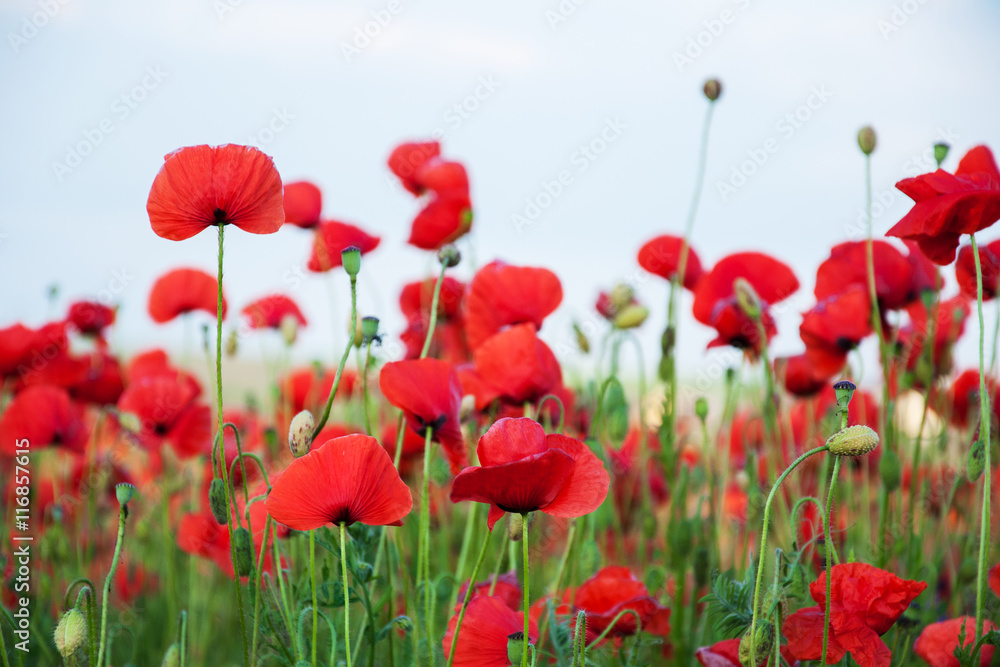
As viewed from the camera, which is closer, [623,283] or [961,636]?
[961,636]

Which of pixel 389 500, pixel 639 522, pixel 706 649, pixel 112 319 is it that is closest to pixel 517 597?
pixel 706 649

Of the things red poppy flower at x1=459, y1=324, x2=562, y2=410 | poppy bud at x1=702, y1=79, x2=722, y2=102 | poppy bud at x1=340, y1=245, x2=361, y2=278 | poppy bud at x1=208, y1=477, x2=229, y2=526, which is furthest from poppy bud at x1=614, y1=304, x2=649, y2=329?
poppy bud at x1=208, y1=477, x2=229, y2=526

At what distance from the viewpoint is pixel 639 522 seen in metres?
1.78

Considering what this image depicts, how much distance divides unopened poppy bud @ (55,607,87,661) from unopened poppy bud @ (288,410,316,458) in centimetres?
25

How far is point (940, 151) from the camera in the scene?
1.14m

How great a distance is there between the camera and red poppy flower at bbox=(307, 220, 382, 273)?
4.82 feet

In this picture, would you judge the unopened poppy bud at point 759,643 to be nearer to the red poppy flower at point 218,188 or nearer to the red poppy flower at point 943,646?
the red poppy flower at point 943,646

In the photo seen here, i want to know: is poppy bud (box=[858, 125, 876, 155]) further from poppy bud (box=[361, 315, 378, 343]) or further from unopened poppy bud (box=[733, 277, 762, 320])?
poppy bud (box=[361, 315, 378, 343])

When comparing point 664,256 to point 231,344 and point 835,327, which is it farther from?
point 231,344

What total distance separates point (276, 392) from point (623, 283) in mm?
982

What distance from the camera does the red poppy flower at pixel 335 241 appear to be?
1.47 meters

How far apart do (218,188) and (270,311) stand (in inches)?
43.8

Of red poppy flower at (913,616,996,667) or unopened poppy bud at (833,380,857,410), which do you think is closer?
unopened poppy bud at (833,380,857,410)

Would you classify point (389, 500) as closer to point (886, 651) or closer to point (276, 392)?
point (886, 651)
